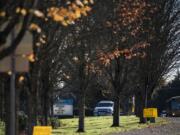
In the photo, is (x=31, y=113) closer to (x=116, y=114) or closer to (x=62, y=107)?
(x=116, y=114)

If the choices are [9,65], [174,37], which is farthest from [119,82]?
[9,65]

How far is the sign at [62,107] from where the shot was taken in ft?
190

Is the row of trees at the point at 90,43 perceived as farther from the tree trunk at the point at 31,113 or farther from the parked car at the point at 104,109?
the parked car at the point at 104,109

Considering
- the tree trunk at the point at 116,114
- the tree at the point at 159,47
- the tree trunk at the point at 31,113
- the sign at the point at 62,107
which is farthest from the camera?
the sign at the point at 62,107

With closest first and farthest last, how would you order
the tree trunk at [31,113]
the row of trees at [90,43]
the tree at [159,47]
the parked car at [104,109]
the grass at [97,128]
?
1. the row of trees at [90,43]
2. the tree trunk at [31,113]
3. the grass at [97,128]
4. the tree at [159,47]
5. the parked car at [104,109]

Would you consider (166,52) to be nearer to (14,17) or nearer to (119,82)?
(119,82)

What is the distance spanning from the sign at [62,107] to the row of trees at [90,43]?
1004 centimetres

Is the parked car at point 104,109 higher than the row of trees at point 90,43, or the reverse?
the row of trees at point 90,43

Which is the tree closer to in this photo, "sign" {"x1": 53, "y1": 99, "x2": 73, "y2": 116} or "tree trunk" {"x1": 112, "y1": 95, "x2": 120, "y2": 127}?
"tree trunk" {"x1": 112, "y1": 95, "x2": 120, "y2": 127}

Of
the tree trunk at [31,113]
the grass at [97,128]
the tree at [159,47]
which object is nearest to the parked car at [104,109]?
the tree at [159,47]

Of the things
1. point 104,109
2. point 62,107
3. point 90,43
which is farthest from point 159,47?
point 104,109

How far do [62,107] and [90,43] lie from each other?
32642mm

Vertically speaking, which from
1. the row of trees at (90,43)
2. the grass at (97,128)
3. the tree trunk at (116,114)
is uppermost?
the row of trees at (90,43)

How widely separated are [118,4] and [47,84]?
4679mm
